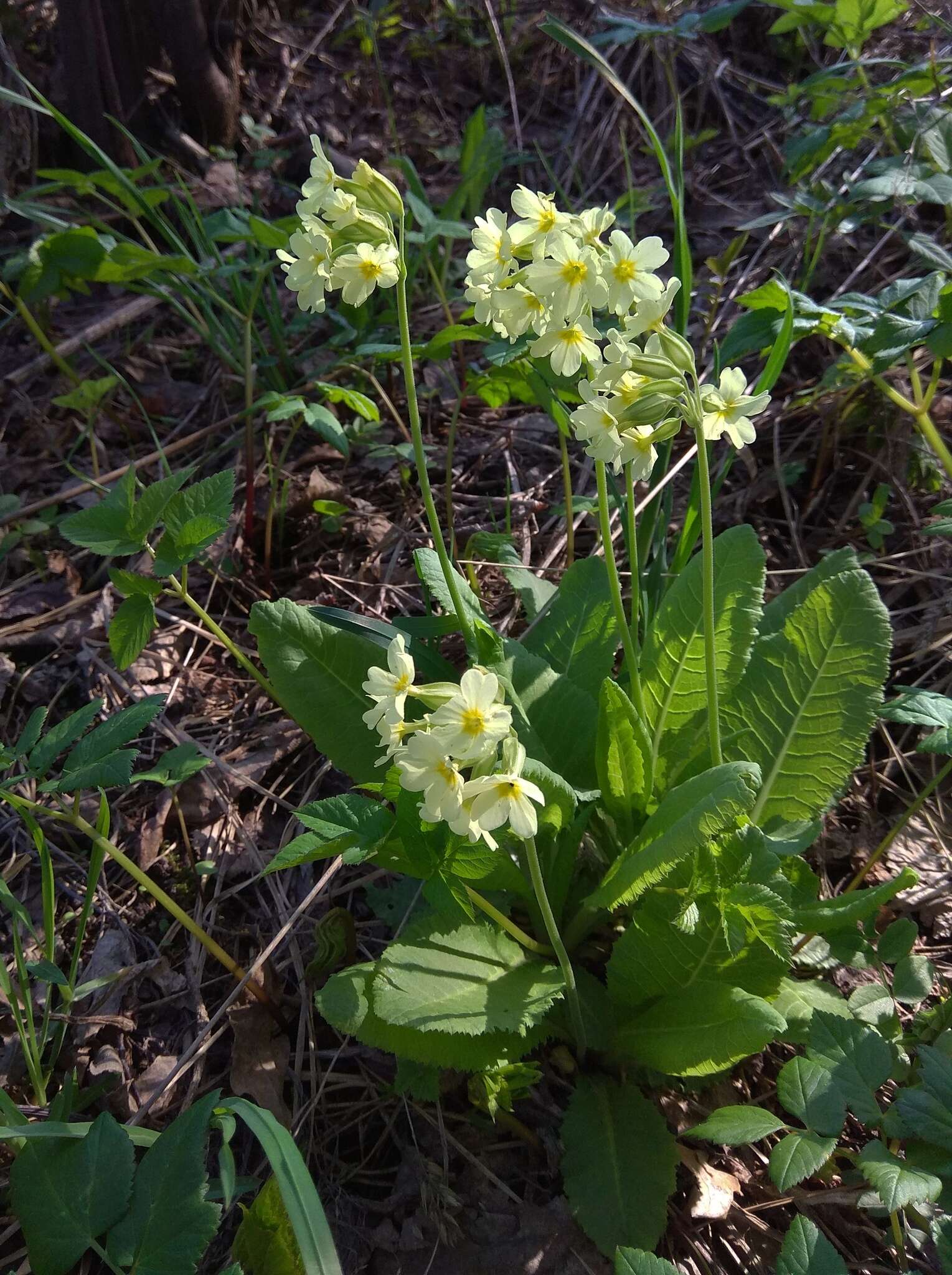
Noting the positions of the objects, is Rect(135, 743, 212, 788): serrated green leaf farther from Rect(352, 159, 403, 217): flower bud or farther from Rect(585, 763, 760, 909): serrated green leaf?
Rect(352, 159, 403, 217): flower bud

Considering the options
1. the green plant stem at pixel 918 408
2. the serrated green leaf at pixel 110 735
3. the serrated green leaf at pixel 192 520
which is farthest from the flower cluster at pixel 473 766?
the green plant stem at pixel 918 408

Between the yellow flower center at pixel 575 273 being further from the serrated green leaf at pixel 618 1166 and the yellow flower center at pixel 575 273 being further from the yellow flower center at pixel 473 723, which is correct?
the serrated green leaf at pixel 618 1166

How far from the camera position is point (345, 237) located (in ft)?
5.27

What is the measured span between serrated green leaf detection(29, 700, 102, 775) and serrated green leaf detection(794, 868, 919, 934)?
1.40m

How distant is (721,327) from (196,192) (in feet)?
8.17

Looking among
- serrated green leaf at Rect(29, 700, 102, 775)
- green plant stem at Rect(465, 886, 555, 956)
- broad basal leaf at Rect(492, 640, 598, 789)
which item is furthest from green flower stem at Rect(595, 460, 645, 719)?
serrated green leaf at Rect(29, 700, 102, 775)

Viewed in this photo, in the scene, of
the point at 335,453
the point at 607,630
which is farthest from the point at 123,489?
the point at 335,453

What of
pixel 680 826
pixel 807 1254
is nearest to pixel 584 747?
pixel 680 826

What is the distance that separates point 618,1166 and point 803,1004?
456 mm

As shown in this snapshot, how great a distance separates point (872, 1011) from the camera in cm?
176

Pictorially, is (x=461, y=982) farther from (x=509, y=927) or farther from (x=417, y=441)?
(x=417, y=441)

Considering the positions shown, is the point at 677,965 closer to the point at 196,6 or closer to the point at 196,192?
the point at 196,192

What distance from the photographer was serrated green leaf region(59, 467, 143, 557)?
1.97 m

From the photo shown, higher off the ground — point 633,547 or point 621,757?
point 633,547
